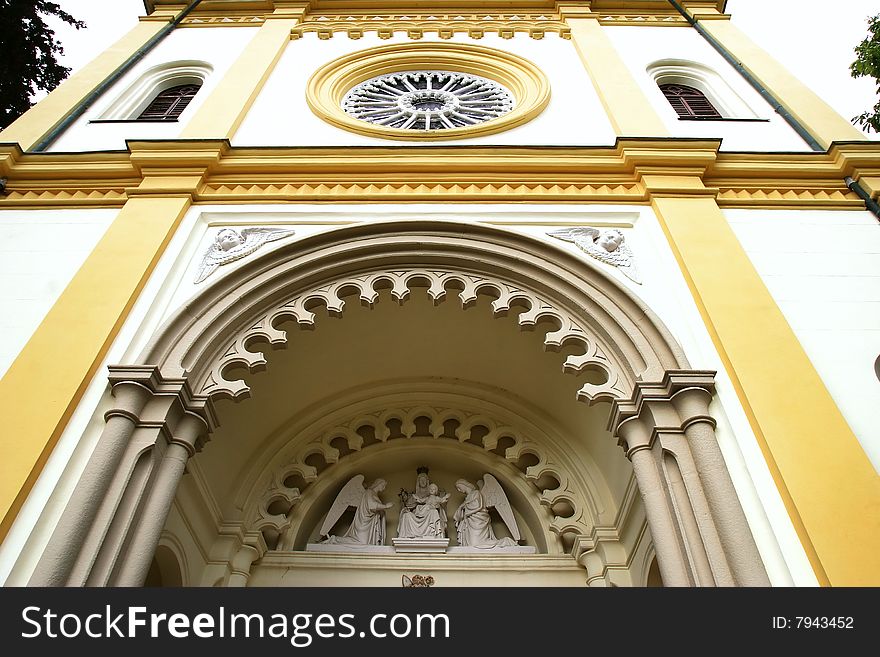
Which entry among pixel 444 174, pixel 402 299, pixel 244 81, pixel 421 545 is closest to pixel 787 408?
pixel 402 299

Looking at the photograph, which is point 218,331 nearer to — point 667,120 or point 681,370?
point 681,370

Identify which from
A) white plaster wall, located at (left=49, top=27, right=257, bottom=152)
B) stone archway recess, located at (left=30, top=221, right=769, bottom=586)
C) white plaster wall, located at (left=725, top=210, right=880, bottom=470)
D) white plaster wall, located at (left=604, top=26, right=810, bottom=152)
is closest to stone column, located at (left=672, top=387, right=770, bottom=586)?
stone archway recess, located at (left=30, top=221, right=769, bottom=586)

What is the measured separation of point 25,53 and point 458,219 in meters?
8.71

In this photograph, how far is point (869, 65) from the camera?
8.47 m

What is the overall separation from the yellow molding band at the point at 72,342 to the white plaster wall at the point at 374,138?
6.58ft

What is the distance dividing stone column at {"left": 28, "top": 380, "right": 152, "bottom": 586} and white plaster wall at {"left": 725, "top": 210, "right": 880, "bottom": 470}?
4.85 metres

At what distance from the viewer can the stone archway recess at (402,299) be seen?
155 inches

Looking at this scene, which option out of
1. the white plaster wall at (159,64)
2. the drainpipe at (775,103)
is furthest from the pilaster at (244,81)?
the drainpipe at (775,103)

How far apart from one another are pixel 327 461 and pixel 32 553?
12.0ft

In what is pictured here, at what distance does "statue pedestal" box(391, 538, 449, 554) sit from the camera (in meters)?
6.60

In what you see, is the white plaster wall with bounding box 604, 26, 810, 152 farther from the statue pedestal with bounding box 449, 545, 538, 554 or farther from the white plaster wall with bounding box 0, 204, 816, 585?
the statue pedestal with bounding box 449, 545, 538, 554

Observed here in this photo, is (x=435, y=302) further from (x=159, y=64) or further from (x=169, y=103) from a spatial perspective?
(x=159, y=64)

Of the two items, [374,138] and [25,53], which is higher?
[25,53]

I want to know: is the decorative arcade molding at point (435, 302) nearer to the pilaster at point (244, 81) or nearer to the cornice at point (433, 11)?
the pilaster at point (244, 81)
